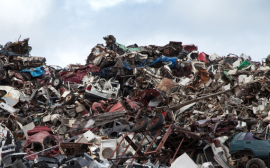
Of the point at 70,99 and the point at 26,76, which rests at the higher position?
the point at 26,76

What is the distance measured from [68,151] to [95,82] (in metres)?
8.29

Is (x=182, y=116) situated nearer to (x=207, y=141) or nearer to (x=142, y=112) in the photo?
(x=142, y=112)

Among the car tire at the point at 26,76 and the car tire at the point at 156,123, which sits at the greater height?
the car tire at the point at 26,76

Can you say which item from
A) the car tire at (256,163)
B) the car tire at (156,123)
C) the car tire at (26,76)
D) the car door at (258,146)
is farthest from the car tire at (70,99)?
the car tire at (256,163)

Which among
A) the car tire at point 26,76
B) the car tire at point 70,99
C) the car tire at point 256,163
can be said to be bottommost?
the car tire at point 256,163

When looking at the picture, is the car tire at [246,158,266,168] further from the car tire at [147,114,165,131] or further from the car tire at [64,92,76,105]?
the car tire at [64,92,76,105]

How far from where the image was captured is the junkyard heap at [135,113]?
10320 mm

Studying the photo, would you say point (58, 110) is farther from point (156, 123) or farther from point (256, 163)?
point (256, 163)

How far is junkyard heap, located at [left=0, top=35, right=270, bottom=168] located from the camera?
10.3 metres

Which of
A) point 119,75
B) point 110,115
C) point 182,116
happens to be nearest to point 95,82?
point 119,75

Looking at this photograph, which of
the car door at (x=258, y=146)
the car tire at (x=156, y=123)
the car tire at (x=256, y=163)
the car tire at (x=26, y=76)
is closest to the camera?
the car tire at (x=256, y=163)

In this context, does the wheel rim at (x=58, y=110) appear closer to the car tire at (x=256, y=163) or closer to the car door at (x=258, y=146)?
the car door at (x=258, y=146)

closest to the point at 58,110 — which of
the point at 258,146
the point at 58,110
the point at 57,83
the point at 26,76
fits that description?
the point at 58,110

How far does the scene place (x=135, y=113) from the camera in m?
16.0
